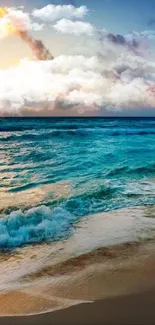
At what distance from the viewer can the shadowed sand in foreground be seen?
4094mm

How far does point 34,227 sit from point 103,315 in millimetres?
3766

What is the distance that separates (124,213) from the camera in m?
9.13

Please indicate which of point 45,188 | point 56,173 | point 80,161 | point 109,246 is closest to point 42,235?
point 109,246

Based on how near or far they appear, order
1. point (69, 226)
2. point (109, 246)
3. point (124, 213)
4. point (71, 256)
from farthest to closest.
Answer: point (124, 213) < point (69, 226) < point (109, 246) < point (71, 256)

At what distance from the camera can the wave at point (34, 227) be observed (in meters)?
7.20

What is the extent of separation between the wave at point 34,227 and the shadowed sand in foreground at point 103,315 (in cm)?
272

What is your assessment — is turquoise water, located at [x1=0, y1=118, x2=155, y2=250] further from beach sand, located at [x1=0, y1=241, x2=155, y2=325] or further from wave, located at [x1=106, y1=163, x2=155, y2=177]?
beach sand, located at [x1=0, y1=241, x2=155, y2=325]

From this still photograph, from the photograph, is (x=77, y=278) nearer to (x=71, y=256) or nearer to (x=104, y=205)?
(x=71, y=256)

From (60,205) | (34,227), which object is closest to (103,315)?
(34,227)

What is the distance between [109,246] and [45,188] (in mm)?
5828

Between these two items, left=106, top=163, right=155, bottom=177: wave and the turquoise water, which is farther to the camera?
left=106, top=163, right=155, bottom=177: wave

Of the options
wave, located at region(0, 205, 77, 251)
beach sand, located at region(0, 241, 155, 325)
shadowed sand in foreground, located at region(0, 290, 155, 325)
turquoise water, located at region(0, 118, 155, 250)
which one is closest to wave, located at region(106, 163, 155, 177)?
turquoise water, located at region(0, 118, 155, 250)

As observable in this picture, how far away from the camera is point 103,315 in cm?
422

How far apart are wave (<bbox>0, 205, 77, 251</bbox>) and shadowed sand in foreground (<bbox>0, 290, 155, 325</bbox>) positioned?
2.72 metres
